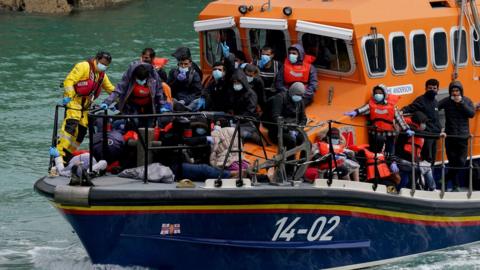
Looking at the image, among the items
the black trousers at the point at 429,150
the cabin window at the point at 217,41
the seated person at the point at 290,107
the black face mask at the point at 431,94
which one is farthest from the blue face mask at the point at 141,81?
the black trousers at the point at 429,150

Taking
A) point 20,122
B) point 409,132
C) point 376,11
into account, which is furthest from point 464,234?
point 20,122

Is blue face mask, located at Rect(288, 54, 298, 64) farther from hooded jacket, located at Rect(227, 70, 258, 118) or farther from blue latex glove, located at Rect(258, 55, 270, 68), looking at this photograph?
hooded jacket, located at Rect(227, 70, 258, 118)

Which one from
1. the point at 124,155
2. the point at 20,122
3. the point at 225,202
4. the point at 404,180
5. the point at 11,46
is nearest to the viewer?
the point at 225,202

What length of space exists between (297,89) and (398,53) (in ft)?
4.50

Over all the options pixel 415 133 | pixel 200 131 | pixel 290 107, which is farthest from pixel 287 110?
pixel 415 133

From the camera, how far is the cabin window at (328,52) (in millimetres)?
11703

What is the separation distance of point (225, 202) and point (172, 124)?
3.53 feet

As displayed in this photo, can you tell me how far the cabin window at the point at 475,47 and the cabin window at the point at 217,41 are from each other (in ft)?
8.63

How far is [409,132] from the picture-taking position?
11.1 m

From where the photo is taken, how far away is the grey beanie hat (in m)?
11.1

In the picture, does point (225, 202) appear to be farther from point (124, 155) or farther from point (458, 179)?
point (458, 179)

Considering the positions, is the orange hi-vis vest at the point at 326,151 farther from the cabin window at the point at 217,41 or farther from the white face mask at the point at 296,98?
the cabin window at the point at 217,41

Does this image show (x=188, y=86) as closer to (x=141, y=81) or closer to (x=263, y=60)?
(x=263, y=60)

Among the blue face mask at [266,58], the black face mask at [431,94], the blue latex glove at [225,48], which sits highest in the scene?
the blue latex glove at [225,48]
